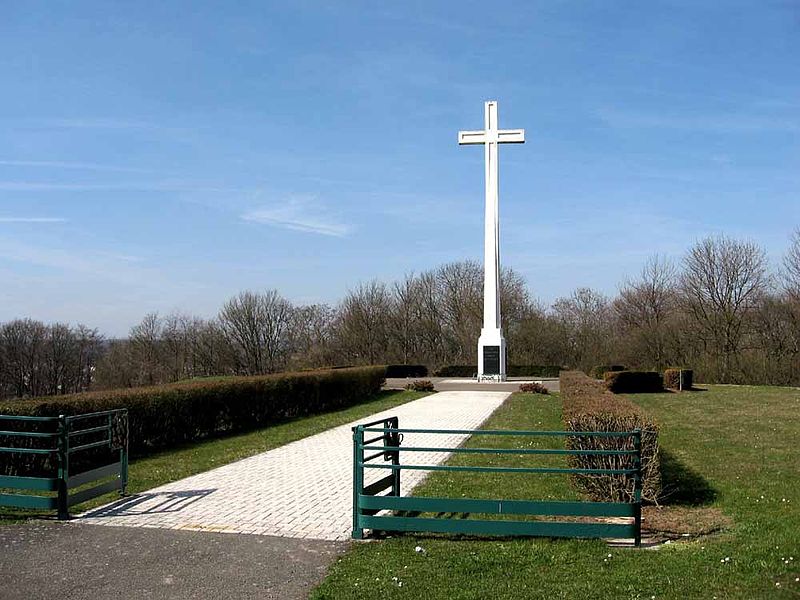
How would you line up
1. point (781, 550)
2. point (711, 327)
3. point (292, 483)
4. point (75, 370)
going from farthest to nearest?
point (75, 370) → point (711, 327) → point (292, 483) → point (781, 550)

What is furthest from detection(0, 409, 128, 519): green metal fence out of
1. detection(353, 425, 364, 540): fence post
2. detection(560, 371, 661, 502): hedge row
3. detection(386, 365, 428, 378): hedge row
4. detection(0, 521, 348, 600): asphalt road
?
detection(386, 365, 428, 378): hedge row

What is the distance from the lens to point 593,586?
5055mm

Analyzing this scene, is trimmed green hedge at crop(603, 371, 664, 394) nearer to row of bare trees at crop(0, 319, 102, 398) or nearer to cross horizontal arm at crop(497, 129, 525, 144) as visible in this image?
cross horizontal arm at crop(497, 129, 525, 144)

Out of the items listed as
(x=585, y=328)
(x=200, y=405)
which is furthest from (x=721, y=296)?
(x=200, y=405)

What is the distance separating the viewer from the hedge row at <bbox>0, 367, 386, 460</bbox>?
11.7 metres

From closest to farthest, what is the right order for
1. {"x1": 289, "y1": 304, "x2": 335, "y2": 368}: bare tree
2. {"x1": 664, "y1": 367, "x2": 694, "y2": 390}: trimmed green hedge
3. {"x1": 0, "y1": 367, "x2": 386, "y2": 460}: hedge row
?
{"x1": 0, "y1": 367, "x2": 386, "y2": 460}: hedge row → {"x1": 664, "y1": 367, "x2": 694, "y2": 390}: trimmed green hedge → {"x1": 289, "y1": 304, "x2": 335, "y2": 368}: bare tree

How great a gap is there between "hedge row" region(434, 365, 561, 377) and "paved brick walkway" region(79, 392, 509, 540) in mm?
30936

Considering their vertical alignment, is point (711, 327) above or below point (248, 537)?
above

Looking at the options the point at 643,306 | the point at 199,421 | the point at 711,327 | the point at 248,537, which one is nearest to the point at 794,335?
the point at 711,327

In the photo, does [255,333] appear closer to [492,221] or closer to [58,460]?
[492,221]

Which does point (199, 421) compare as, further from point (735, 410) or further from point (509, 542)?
point (735, 410)

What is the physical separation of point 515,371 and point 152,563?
4032cm

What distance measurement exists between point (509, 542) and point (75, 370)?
50.1m

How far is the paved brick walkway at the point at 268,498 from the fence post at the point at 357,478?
0.51 feet
